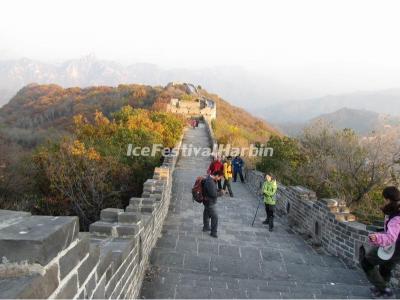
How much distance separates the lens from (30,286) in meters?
1.87

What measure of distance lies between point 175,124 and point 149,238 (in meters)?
17.7

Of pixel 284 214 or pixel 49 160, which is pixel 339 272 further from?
pixel 49 160

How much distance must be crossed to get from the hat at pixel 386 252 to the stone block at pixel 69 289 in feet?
13.5

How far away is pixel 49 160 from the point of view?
14.6 meters

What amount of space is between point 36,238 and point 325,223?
25.5 ft

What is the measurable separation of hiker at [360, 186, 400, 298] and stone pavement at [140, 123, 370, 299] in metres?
0.62

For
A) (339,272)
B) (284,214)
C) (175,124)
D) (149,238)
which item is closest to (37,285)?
(149,238)

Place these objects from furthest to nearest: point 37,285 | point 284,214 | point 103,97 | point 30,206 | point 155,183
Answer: point 103,97
point 30,206
point 284,214
point 155,183
point 37,285

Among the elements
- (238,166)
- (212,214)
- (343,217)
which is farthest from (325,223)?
(238,166)

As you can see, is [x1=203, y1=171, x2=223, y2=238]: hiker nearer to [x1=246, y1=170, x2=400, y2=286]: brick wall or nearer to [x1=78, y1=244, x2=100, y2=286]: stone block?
[x1=246, y1=170, x2=400, y2=286]: brick wall

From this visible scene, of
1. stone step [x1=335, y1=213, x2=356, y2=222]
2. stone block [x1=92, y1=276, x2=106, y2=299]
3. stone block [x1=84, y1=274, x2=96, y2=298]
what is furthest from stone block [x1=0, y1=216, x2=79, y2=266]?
stone step [x1=335, y1=213, x2=356, y2=222]

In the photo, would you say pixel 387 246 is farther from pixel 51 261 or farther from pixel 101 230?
pixel 51 261

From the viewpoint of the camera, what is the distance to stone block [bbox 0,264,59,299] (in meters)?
1.79

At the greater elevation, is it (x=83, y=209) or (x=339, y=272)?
(x=339, y=272)
